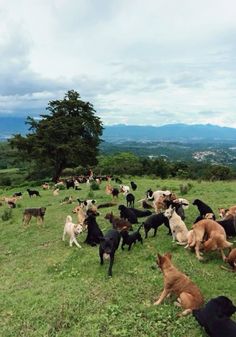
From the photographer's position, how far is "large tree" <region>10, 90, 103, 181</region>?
136ft

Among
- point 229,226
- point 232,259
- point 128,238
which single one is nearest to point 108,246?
point 128,238

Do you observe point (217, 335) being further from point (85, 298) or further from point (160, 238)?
point (160, 238)

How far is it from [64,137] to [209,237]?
33344 mm

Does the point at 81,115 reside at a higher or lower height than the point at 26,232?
higher

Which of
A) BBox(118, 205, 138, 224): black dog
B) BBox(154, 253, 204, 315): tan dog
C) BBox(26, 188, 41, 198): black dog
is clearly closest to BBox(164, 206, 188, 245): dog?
BBox(154, 253, 204, 315): tan dog

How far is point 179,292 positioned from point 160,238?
15.6 feet

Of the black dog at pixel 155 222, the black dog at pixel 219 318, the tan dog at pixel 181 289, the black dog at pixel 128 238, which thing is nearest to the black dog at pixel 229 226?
the black dog at pixel 155 222

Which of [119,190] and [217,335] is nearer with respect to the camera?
[217,335]

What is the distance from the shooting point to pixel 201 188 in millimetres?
25297

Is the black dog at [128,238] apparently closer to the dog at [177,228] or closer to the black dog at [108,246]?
the black dog at [108,246]

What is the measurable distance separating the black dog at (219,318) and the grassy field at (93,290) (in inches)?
16.7

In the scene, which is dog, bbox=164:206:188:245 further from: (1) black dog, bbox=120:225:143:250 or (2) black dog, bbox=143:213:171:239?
(1) black dog, bbox=120:225:143:250

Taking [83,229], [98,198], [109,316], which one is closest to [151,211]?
[83,229]

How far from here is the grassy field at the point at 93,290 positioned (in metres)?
7.45
